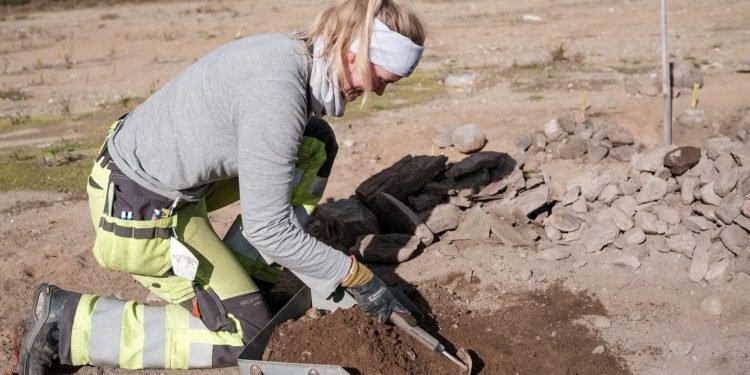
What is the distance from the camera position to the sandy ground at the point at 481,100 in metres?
3.72

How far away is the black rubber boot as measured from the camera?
324 centimetres

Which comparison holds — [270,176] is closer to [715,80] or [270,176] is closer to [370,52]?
[370,52]

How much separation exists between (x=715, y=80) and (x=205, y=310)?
19.2ft

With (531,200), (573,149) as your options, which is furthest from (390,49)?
(573,149)

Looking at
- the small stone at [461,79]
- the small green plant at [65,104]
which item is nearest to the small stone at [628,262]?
the small stone at [461,79]

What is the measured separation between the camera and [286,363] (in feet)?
9.34

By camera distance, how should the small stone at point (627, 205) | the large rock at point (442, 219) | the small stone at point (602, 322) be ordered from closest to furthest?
the small stone at point (602, 322) < the small stone at point (627, 205) < the large rock at point (442, 219)

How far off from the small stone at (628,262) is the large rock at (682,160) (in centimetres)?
67

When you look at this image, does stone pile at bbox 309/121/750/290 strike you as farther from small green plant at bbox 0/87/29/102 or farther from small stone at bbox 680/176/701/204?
small green plant at bbox 0/87/29/102

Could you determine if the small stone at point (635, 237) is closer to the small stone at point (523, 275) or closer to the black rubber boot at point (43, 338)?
the small stone at point (523, 275)

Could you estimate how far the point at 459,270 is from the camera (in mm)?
4188

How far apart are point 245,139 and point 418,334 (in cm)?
107

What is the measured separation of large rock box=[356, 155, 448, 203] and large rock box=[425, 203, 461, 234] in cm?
25

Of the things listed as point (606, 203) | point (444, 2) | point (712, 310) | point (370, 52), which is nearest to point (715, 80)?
point (606, 203)
